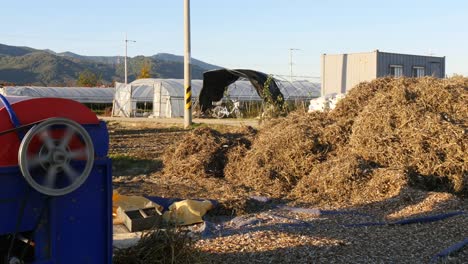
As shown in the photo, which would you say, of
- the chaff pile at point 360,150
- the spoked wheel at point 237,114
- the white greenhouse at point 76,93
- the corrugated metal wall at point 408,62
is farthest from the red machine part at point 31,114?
the white greenhouse at point 76,93

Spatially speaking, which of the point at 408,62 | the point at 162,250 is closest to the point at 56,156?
the point at 162,250

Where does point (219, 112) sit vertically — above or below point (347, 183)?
above

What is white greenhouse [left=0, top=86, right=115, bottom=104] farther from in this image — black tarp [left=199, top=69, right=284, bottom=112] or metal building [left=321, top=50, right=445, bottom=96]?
metal building [left=321, top=50, right=445, bottom=96]

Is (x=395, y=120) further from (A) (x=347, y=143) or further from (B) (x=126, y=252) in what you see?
(B) (x=126, y=252)

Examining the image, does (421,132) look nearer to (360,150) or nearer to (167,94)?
(360,150)

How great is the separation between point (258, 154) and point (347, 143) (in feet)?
4.96

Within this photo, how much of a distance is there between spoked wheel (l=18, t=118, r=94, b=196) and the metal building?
2289 centimetres

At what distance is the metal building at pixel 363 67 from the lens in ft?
85.8

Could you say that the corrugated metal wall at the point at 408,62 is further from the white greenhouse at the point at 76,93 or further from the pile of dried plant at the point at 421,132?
the white greenhouse at the point at 76,93

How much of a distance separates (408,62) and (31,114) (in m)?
26.3

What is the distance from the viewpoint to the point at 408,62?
27891mm

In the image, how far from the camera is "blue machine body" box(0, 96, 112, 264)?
11.5 ft

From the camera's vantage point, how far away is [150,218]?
6609 millimetres

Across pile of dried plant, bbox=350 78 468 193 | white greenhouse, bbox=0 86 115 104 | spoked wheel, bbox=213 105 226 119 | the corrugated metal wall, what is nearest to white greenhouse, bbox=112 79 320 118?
spoked wheel, bbox=213 105 226 119
